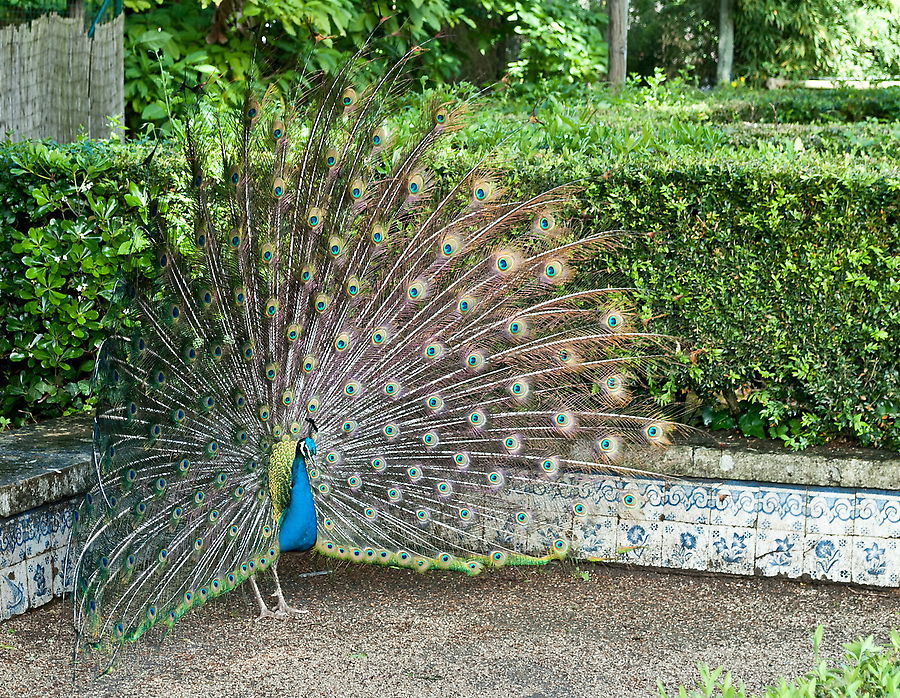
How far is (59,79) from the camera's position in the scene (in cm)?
673

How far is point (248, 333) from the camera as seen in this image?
171 inches

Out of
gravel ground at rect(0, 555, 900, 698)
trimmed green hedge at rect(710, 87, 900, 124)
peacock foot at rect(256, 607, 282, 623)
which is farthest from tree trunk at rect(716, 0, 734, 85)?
peacock foot at rect(256, 607, 282, 623)

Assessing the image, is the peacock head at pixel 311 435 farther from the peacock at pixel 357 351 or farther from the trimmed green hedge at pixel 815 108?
the trimmed green hedge at pixel 815 108

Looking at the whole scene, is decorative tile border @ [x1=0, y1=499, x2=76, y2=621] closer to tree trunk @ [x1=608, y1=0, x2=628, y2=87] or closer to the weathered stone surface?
the weathered stone surface

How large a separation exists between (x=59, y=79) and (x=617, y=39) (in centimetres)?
719

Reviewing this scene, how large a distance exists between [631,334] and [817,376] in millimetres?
914

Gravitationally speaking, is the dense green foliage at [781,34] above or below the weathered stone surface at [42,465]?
above

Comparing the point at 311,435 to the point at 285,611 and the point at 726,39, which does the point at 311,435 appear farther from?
the point at 726,39

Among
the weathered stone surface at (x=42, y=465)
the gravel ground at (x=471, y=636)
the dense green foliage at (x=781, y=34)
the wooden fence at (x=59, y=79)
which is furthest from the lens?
the dense green foliage at (x=781, y=34)

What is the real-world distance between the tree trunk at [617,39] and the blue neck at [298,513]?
8.91m

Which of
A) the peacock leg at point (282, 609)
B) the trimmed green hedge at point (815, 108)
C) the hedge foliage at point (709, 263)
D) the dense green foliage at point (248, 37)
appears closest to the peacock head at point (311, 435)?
the peacock leg at point (282, 609)

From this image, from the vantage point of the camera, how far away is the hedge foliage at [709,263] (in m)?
4.76

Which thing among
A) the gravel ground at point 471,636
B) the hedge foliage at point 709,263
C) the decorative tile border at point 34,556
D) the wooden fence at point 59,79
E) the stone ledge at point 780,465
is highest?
the wooden fence at point 59,79

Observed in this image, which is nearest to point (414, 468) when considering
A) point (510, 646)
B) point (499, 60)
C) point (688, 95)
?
point (510, 646)
